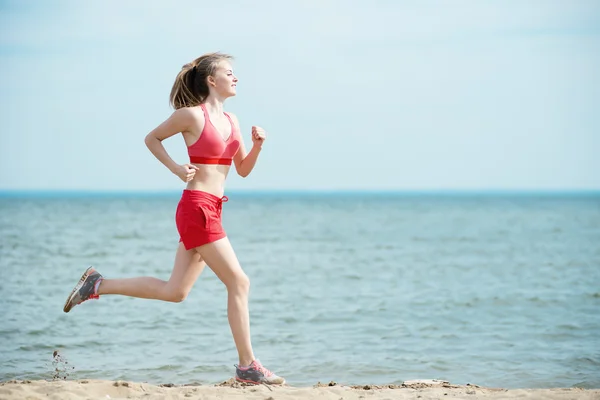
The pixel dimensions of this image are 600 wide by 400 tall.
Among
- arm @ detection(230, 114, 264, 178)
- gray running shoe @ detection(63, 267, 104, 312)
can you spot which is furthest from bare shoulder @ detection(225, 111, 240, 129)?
gray running shoe @ detection(63, 267, 104, 312)

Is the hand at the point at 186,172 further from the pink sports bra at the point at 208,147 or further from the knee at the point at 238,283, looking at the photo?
the knee at the point at 238,283

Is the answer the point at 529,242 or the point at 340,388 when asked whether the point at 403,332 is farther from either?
the point at 529,242

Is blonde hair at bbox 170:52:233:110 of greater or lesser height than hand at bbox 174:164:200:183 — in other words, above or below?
above

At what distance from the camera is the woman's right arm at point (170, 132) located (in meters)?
5.62

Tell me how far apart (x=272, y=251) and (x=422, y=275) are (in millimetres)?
7243

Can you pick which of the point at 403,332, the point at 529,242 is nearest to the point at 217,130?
the point at 403,332

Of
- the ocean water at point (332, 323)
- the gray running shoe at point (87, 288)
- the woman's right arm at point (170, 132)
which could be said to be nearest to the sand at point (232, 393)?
the gray running shoe at point (87, 288)

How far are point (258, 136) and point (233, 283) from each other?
3.60 ft

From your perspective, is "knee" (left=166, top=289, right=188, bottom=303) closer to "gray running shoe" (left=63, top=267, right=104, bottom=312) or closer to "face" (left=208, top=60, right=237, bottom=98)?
"gray running shoe" (left=63, top=267, right=104, bottom=312)

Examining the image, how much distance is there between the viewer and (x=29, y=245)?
84.0 feet

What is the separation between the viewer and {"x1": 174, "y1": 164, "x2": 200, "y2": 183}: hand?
552 cm

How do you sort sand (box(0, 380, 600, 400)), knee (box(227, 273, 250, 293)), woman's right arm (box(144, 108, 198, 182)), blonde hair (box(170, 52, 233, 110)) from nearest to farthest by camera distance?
sand (box(0, 380, 600, 400)), woman's right arm (box(144, 108, 198, 182)), knee (box(227, 273, 250, 293)), blonde hair (box(170, 52, 233, 110))

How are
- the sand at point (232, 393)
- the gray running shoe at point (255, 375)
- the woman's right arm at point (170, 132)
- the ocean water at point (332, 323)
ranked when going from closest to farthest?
the sand at point (232, 393) < the woman's right arm at point (170, 132) < the gray running shoe at point (255, 375) < the ocean water at point (332, 323)

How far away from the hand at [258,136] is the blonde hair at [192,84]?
0.44 metres
